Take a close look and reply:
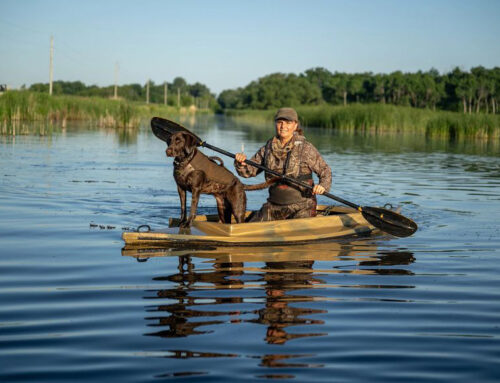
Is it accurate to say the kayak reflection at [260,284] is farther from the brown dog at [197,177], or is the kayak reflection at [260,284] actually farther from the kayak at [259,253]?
the brown dog at [197,177]

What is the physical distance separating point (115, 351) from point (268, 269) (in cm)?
287

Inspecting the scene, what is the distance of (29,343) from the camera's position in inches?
171

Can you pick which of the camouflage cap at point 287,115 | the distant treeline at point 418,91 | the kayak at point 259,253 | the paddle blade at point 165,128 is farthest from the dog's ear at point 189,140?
the distant treeline at point 418,91

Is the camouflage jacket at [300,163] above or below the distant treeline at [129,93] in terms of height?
below

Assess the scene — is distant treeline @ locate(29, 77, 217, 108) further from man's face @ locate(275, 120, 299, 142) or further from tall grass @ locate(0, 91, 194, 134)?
man's face @ locate(275, 120, 299, 142)

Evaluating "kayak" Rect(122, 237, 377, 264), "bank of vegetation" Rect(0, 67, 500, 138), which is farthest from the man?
"bank of vegetation" Rect(0, 67, 500, 138)

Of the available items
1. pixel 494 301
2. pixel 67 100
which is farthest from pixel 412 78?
pixel 494 301

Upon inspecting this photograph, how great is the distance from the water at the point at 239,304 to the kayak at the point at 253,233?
0.20 meters

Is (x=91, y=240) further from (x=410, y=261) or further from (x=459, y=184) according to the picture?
(x=459, y=184)

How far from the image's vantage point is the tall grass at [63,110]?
28.7m

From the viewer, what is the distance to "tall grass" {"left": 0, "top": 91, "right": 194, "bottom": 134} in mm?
28723

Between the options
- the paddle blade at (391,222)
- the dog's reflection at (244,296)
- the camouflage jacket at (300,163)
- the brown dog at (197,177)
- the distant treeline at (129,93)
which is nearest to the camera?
the dog's reflection at (244,296)

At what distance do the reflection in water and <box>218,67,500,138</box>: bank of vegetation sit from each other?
29.9 meters

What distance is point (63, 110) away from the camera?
38.0 metres
